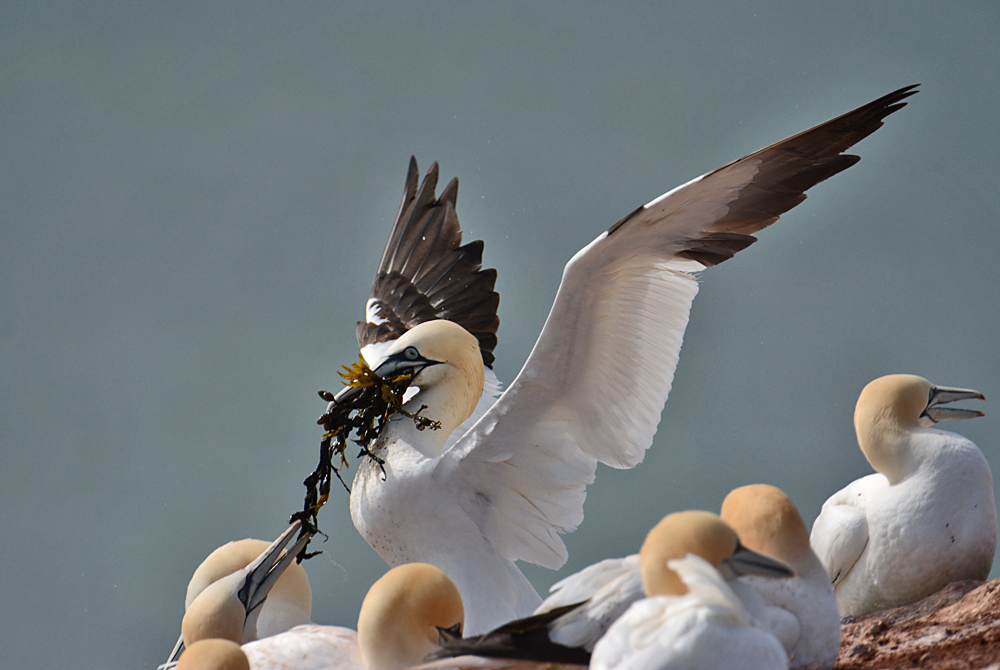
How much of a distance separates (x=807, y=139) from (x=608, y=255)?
0.69 meters

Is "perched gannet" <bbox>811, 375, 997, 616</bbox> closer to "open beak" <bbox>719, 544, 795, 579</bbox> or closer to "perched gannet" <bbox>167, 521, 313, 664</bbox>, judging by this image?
"open beak" <bbox>719, 544, 795, 579</bbox>

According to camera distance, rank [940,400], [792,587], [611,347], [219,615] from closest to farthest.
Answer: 1. [792,587]
2. [219,615]
3. [611,347]
4. [940,400]

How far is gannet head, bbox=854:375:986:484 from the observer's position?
9.87 ft

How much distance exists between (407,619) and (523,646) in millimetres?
482

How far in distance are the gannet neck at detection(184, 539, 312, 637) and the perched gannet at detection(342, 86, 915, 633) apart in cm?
A: 31

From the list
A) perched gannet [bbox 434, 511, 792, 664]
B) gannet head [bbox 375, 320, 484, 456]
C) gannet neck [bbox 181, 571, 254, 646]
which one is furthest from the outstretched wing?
perched gannet [bbox 434, 511, 792, 664]

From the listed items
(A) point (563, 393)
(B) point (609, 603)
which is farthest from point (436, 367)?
(B) point (609, 603)

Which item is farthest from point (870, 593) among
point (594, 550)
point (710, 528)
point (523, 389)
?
point (594, 550)

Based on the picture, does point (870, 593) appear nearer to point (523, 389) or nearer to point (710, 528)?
point (523, 389)

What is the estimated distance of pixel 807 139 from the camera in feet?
9.43

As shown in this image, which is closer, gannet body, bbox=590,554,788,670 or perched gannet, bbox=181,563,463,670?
gannet body, bbox=590,554,788,670

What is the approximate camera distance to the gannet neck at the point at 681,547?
71.8 inches

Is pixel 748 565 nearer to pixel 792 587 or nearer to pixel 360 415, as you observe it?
pixel 792 587

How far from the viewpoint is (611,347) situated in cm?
301
